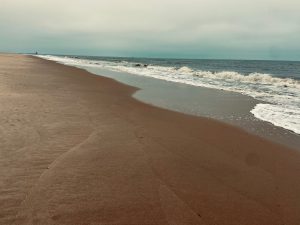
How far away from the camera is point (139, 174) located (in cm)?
517

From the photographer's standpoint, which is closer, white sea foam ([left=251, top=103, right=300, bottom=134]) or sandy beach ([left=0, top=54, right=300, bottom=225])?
sandy beach ([left=0, top=54, right=300, bottom=225])

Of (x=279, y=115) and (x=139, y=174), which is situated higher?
(x=139, y=174)

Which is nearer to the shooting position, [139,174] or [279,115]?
[139,174]

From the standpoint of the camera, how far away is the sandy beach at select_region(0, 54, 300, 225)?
3.92 meters

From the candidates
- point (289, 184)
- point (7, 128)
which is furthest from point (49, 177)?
point (289, 184)

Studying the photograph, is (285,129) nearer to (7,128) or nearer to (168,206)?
(168,206)

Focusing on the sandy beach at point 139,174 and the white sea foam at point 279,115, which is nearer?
the sandy beach at point 139,174

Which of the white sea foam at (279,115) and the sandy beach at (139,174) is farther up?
the sandy beach at (139,174)

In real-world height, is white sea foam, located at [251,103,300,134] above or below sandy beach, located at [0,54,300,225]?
below

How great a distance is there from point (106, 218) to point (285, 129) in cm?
669

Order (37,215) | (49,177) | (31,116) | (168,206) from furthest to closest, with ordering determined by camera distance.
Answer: (31,116), (49,177), (168,206), (37,215)

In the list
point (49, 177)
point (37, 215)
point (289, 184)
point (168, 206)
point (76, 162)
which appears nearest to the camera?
point (37, 215)

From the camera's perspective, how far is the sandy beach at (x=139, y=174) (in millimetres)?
3918

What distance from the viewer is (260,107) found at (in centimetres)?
1284
